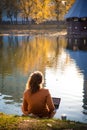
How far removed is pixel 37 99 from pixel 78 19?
1998 inches

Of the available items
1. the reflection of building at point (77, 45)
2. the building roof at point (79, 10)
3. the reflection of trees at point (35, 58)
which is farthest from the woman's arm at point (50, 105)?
the building roof at point (79, 10)

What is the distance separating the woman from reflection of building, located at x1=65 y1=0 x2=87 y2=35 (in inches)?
1914

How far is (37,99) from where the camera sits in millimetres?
8234

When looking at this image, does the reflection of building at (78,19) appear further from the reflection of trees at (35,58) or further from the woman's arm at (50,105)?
the woman's arm at (50,105)

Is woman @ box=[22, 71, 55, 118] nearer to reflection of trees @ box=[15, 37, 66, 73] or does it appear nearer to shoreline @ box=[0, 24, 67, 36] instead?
reflection of trees @ box=[15, 37, 66, 73]

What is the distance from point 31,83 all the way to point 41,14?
7545cm

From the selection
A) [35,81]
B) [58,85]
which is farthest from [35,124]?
[58,85]

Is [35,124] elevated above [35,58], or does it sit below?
above

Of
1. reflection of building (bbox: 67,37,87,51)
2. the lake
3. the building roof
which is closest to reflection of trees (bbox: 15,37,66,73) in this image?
the lake

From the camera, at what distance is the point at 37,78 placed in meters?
7.90

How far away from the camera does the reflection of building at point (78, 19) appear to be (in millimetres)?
56750

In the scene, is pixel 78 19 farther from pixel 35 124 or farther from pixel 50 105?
pixel 35 124

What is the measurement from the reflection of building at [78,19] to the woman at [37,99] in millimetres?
48625

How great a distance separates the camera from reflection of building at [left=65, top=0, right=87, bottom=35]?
186 feet
